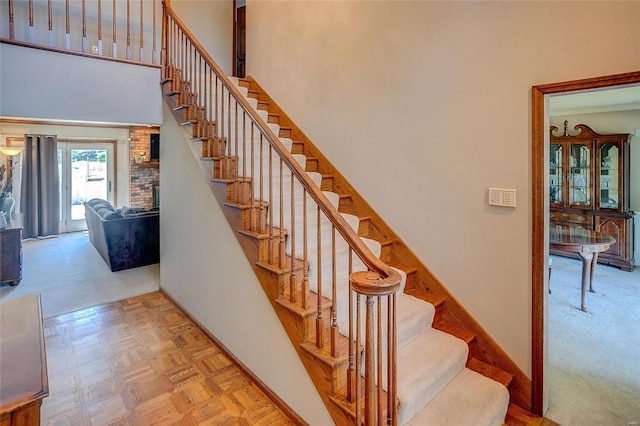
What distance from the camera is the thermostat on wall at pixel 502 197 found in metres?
2.07

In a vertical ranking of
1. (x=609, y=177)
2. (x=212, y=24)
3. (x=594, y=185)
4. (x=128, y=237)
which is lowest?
(x=128, y=237)

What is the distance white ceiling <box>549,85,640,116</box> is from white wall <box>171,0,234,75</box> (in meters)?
4.50

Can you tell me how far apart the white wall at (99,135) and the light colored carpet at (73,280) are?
2.27 m

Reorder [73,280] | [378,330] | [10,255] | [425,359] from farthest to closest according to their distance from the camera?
[73,280] → [10,255] → [425,359] → [378,330]

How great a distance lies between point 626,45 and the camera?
165 centimetres

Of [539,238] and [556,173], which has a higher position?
[556,173]

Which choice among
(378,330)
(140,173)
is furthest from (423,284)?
(140,173)

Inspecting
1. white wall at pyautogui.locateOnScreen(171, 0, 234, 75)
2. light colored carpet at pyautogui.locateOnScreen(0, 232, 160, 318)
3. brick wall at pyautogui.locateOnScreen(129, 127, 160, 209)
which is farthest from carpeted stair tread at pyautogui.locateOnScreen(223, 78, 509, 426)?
brick wall at pyautogui.locateOnScreen(129, 127, 160, 209)

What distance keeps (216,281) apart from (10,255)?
10.7ft

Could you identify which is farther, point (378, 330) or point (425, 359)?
point (425, 359)

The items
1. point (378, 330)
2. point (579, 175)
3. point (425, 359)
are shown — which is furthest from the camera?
point (579, 175)

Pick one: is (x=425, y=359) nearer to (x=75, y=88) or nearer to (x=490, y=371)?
(x=490, y=371)

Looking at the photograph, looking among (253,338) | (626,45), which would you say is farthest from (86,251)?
(626,45)

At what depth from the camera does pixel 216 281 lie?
2812 millimetres
